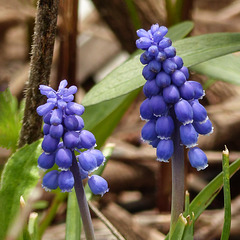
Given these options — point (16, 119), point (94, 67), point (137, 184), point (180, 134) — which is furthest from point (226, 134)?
point (180, 134)

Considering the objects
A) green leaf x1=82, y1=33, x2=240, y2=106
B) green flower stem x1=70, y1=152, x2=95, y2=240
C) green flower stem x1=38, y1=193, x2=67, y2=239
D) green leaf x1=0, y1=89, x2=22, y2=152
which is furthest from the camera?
green flower stem x1=38, y1=193, x2=67, y2=239

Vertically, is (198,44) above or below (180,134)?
above

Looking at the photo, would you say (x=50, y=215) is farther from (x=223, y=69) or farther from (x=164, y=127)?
(x=164, y=127)

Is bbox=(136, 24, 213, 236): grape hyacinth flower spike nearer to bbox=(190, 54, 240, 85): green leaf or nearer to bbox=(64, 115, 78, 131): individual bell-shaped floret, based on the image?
bbox=(64, 115, 78, 131): individual bell-shaped floret

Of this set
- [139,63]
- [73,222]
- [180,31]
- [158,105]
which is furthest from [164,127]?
[180,31]

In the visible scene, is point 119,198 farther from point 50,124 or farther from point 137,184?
point 50,124

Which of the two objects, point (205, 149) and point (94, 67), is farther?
point (94, 67)

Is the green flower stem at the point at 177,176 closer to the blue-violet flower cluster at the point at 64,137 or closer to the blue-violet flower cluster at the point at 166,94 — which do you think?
the blue-violet flower cluster at the point at 166,94

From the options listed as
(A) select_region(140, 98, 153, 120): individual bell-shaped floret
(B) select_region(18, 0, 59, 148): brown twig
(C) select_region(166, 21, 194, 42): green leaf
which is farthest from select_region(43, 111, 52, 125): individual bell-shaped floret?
(C) select_region(166, 21, 194, 42): green leaf
